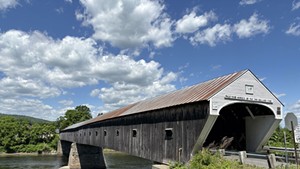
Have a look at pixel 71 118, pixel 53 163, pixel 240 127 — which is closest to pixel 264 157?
pixel 240 127

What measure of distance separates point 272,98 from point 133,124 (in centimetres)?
985

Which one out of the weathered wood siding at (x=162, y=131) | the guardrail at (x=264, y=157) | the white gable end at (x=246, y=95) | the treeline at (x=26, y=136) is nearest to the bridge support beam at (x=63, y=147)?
the treeline at (x=26, y=136)

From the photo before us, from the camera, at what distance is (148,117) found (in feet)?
63.1

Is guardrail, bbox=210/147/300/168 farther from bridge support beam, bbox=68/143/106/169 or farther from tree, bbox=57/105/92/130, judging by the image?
tree, bbox=57/105/92/130

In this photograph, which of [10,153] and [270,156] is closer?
[270,156]

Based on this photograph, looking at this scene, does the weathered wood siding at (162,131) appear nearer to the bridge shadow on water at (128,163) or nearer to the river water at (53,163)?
the bridge shadow on water at (128,163)

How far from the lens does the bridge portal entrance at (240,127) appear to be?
52.5 ft

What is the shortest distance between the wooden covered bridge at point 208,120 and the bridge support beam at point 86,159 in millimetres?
24109

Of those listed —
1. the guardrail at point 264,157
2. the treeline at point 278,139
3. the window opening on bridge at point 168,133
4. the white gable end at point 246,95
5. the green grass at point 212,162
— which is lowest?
the treeline at point 278,139

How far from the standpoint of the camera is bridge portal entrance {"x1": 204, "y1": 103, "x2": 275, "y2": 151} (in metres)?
16.0

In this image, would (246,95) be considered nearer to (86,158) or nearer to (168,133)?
(168,133)

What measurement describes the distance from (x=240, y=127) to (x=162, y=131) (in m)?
4.43

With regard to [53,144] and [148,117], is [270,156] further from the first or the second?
[53,144]

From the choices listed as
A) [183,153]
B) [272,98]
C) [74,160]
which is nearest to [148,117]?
[183,153]
